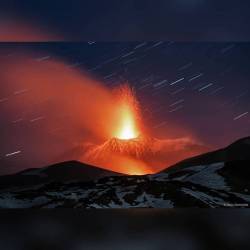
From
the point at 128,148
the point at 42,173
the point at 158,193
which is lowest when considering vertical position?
the point at 158,193

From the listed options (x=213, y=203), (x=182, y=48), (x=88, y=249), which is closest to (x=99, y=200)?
(x=213, y=203)

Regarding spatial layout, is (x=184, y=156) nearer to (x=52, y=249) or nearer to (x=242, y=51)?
(x=242, y=51)

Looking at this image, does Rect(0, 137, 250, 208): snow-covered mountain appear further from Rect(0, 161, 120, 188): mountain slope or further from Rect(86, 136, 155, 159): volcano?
Rect(86, 136, 155, 159): volcano

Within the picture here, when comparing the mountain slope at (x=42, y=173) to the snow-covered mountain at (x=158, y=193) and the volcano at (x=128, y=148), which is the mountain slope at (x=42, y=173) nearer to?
the volcano at (x=128, y=148)

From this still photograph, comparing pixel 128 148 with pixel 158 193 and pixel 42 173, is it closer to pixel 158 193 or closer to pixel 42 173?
pixel 42 173

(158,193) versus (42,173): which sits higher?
(42,173)

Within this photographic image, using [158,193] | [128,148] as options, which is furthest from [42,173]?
[158,193]

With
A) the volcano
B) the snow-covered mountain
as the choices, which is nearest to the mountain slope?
the volcano

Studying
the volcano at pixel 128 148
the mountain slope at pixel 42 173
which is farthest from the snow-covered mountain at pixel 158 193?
the volcano at pixel 128 148

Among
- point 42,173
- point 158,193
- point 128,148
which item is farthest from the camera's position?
point 158,193

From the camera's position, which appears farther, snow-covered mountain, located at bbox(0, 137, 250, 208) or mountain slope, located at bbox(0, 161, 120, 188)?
snow-covered mountain, located at bbox(0, 137, 250, 208)

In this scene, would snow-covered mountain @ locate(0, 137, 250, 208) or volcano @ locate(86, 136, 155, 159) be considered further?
snow-covered mountain @ locate(0, 137, 250, 208)
